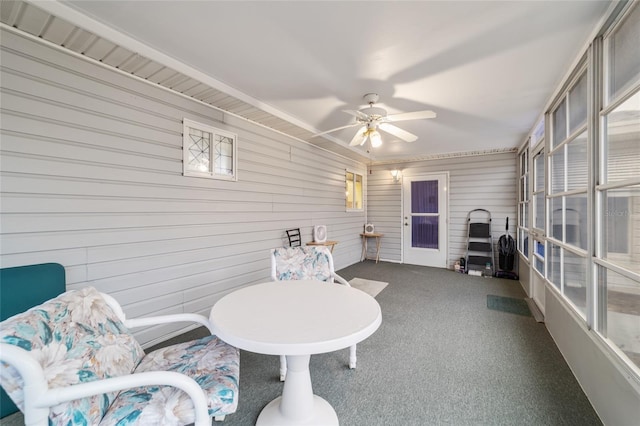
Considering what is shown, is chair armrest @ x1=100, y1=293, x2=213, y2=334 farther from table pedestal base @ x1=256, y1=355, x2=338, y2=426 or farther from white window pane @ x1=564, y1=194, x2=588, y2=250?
white window pane @ x1=564, y1=194, x2=588, y2=250

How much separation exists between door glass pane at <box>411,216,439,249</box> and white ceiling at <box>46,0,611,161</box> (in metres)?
3.15

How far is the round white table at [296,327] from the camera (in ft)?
3.91

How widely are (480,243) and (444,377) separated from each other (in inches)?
164

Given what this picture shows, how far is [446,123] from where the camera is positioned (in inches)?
149

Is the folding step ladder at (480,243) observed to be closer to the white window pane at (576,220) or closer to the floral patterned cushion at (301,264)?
the white window pane at (576,220)

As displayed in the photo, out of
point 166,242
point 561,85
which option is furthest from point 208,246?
point 561,85

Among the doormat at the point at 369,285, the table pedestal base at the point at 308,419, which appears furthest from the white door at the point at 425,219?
the table pedestal base at the point at 308,419

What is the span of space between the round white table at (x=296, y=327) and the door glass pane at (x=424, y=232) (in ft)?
15.6

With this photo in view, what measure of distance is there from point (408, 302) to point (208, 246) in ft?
9.26

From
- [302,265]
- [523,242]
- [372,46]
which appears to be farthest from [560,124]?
[302,265]

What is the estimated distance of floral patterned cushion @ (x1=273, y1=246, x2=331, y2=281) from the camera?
8.35 feet

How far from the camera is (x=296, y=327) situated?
51.6 inches

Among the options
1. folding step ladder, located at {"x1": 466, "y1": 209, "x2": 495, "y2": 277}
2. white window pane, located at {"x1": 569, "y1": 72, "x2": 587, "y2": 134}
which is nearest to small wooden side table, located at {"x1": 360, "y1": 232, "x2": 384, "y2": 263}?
folding step ladder, located at {"x1": 466, "y1": 209, "x2": 495, "y2": 277}

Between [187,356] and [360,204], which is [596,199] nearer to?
[187,356]
